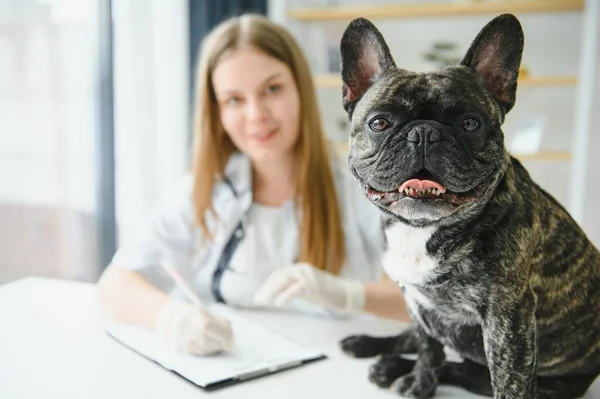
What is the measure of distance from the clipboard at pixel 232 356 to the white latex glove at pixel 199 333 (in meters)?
0.01

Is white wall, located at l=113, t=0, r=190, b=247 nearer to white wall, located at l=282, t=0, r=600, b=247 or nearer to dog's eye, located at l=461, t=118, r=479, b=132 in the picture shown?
white wall, located at l=282, t=0, r=600, b=247

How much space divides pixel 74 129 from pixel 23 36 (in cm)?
38

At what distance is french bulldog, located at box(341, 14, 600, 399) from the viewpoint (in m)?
0.58

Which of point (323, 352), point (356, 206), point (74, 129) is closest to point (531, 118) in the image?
point (356, 206)

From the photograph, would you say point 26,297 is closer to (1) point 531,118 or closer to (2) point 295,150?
(2) point 295,150

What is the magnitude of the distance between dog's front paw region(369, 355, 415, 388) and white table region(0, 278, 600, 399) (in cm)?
1

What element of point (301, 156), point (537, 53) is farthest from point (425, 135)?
point (537, 53)

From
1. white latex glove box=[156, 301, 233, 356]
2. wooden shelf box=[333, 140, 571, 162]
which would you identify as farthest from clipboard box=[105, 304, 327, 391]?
wooden shelf box=[333, 140, 571, 162]

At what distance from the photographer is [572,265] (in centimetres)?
68

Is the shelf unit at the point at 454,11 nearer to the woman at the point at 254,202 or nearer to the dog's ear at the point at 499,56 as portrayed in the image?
the woman at the point at 254,202

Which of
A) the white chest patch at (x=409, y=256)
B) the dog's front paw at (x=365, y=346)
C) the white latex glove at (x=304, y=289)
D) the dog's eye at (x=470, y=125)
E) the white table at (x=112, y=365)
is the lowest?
the white table at (x=112, y=365)

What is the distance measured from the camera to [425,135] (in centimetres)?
56

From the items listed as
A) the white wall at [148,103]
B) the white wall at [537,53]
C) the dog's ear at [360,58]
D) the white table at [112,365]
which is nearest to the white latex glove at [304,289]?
the white table at [112,365]

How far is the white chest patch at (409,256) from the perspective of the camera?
2.14ft
